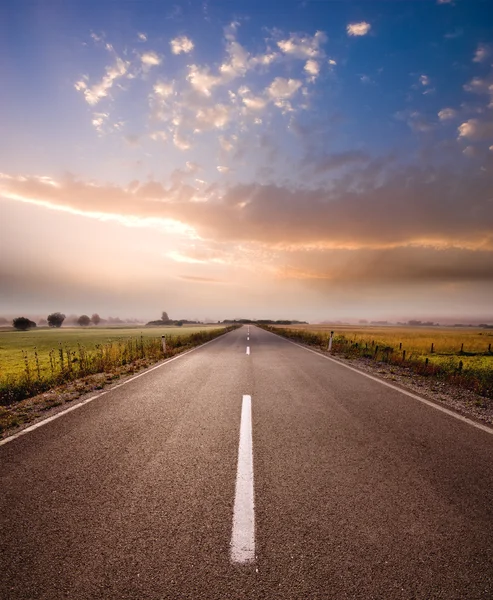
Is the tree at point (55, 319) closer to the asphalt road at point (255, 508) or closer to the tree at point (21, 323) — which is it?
the tree at point (21, 323)

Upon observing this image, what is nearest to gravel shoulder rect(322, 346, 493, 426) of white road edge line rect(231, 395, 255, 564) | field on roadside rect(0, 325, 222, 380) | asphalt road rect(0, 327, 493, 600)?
asphalt road rect(0, 327, 493, 600)

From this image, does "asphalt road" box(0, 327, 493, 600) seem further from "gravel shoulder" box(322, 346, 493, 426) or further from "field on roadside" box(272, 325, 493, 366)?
"field on roadside" box(272, 325, 493, 366)

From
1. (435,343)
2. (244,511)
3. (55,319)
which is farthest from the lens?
(55,319)

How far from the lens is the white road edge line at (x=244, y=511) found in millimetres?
2148

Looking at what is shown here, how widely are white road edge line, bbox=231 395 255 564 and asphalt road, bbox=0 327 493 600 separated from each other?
5cm

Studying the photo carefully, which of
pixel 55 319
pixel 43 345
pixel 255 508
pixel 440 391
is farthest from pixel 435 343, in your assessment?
pixel 55 319

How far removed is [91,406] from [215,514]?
4.49 meters

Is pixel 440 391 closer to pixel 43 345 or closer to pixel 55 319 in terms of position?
pixel 43 345

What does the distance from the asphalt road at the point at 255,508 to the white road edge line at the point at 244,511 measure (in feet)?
0.16

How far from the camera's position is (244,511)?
261cm

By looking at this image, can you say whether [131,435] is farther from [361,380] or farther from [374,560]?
[361,380]

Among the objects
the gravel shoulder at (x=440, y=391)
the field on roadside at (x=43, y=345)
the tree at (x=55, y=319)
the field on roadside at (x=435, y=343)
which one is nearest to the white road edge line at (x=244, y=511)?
the gravel shoulder at (x=440, y=391)

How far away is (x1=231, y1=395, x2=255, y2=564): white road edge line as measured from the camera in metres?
2.15

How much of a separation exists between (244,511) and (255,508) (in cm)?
11
